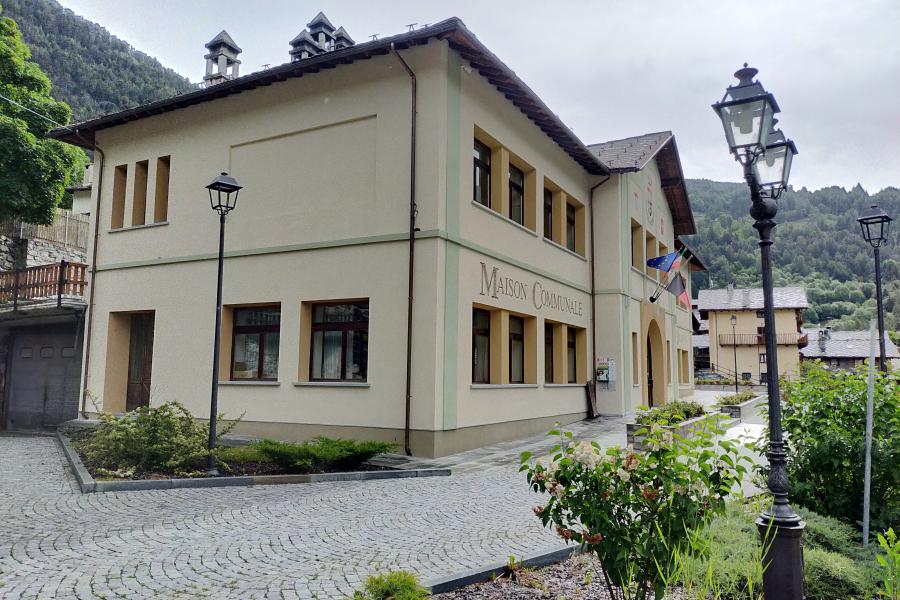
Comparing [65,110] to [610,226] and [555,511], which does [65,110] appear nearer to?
[610,226]

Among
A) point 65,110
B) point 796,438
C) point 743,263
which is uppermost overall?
point 743,263

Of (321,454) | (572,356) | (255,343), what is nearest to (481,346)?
(255,343)

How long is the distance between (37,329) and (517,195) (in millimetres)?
15280

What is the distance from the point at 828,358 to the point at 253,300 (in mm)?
74252

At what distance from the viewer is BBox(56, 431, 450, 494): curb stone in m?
8.20

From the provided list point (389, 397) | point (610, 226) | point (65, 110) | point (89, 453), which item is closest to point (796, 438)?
point (389, 397)

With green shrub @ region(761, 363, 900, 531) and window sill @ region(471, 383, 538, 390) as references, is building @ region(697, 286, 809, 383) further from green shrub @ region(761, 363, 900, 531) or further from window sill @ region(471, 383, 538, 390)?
green shrub @ region(761, 363, 900, 531)

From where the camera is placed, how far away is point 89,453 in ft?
31.2

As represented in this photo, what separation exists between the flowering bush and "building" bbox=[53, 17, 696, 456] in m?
7.43

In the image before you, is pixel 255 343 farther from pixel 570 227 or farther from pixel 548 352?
pixel 570 227

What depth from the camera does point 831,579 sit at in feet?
15.4

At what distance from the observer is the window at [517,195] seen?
15195mm

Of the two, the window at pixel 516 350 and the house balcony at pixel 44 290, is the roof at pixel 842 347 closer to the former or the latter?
the window at pixel 516 350

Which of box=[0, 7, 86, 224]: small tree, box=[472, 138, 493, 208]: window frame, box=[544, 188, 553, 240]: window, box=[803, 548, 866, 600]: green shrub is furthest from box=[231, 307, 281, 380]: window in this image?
box=[0, 7, 86, 224]: small tree
